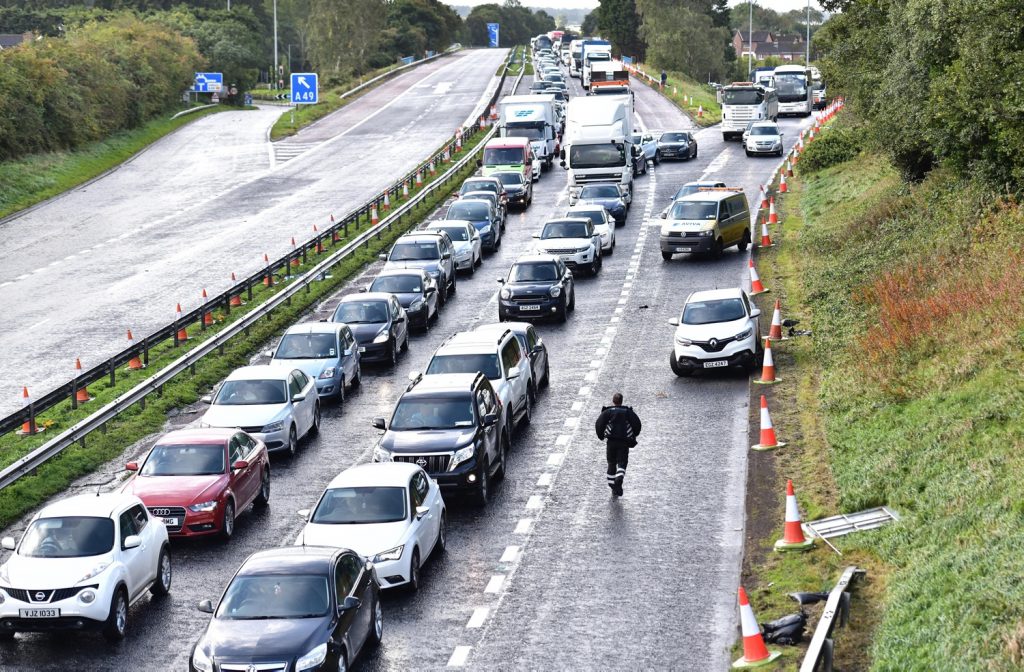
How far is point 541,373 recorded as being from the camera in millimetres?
28953

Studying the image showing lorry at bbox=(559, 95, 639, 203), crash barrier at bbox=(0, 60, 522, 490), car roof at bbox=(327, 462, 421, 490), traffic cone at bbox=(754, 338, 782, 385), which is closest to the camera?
car roof at bbox=(327, 462, 421, 490)

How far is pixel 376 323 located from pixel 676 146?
3683 centimetres

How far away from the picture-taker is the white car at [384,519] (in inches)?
706

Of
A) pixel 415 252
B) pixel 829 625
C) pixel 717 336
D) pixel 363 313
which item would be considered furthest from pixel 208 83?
pixel 829 625

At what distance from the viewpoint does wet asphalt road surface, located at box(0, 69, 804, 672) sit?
16.3 meters

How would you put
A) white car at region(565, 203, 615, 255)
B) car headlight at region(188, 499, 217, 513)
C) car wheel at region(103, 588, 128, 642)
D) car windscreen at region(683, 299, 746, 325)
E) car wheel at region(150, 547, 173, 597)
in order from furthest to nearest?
white car at region(565, 203, 615, 255) → car windscreen at region(683, 299, 746, 325) → car headlight at region(188, 499, 217, 513) → car wheel at region(150, 547, 173, 597) → car wheel at region(103, 588, 128, 642)

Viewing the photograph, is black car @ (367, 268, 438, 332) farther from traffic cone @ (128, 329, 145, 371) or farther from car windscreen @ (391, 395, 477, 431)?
car windscreen @ (391, 395, 477, 431)

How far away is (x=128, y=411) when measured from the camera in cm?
2805

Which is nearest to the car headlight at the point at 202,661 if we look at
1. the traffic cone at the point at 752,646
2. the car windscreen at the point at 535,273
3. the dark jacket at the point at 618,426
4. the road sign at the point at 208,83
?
the traffic cone at the point at 752,646

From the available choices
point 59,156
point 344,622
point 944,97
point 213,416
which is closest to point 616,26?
point 59,156

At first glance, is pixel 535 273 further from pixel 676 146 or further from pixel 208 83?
pixel 208 83

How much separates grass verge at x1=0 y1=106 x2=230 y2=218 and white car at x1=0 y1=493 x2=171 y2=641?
39.7m

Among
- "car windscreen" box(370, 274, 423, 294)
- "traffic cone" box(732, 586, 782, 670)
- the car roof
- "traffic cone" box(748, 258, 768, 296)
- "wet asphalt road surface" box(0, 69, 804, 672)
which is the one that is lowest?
"wet asphalt road surface" box(0, 69, 804, 672)

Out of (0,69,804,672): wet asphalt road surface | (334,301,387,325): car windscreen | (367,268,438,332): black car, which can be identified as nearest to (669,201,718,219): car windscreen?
(0,69,804,672): wet asphalt road surface
